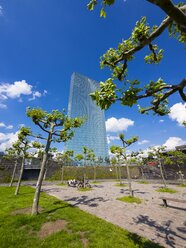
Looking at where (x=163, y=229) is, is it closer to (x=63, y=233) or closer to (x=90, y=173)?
(x=63, y=233)

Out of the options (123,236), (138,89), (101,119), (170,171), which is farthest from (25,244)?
(101,119)

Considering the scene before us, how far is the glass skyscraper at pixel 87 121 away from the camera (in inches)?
5295

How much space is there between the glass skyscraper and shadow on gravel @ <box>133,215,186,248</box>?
124681mm

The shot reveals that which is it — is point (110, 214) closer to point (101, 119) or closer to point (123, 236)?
point (123, 236)

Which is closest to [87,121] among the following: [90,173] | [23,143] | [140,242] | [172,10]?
[90,173]

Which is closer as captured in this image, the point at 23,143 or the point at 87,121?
the point at 23,143

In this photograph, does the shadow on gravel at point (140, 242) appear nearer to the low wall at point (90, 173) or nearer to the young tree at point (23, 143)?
the young tree at point (23, 143)

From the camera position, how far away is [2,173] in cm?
2783

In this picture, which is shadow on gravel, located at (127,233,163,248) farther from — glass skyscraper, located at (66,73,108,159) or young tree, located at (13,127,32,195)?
glass skyscraper, located at (66,73,108,159)

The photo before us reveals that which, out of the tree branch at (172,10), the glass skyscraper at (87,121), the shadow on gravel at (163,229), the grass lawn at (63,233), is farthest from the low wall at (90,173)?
the glass skyscraper at (87,121)

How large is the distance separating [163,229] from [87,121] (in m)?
135

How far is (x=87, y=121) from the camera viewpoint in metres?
141

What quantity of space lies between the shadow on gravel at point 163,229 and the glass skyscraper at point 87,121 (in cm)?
12468

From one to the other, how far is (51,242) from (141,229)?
12.8 feet
